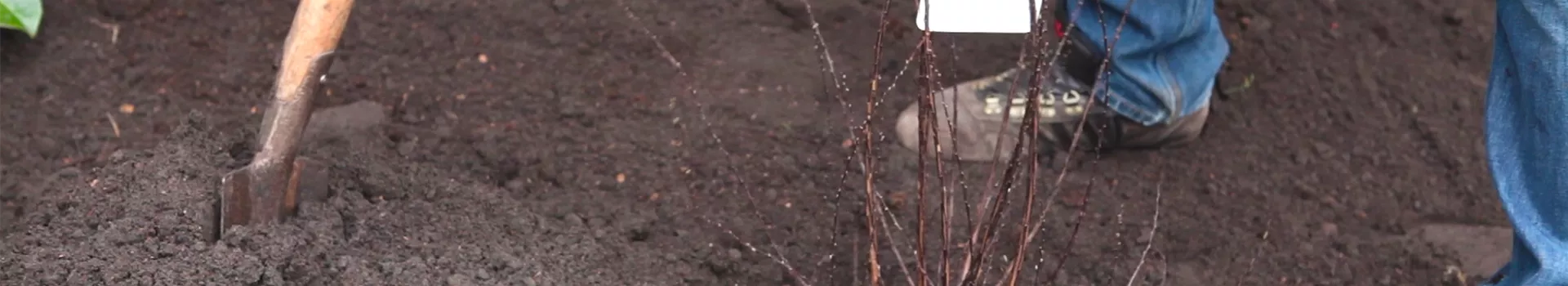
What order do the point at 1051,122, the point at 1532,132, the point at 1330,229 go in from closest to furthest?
the point at 1532,132, the point at 1330,229, the point at 1051,122

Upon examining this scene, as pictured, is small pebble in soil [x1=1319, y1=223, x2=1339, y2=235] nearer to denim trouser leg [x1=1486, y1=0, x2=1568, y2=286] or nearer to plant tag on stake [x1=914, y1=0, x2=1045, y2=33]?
denim trouser leg [x1=1486, y1=0, x2=1568, y2=286]

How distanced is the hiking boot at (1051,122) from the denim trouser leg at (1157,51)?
5 cm

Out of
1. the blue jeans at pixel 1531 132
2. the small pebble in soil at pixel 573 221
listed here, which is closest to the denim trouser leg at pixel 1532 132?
the blue jeans at pixel 1531 132

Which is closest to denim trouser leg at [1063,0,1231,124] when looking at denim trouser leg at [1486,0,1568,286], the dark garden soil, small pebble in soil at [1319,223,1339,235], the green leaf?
the dark garden soil

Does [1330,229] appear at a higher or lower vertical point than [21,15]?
lower

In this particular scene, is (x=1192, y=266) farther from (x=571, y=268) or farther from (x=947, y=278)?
(x=571, y=268)

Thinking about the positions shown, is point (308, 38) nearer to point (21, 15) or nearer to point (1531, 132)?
point (21, 15)

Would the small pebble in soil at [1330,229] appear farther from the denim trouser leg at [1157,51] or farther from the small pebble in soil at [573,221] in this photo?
the small pebble in soil at [573,221]

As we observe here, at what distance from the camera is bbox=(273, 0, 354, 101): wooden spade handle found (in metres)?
1.78

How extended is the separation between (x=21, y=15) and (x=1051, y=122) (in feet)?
5.64

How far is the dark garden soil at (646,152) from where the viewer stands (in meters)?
1.90

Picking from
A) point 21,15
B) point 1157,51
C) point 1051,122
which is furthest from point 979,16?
point 21,15

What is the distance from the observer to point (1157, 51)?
206cm

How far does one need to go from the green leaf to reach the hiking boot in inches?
57.1
